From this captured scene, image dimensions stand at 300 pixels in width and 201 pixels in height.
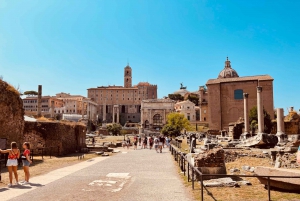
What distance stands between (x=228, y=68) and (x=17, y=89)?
75.3 m

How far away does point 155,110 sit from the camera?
101 meters

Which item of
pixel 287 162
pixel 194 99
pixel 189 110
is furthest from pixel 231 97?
pixel 194 99

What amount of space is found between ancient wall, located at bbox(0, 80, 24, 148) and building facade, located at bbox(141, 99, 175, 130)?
85014 millimetres

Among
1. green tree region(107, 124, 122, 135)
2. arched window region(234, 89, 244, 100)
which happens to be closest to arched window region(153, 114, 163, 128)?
green tree region(107, 124, 122, 135)

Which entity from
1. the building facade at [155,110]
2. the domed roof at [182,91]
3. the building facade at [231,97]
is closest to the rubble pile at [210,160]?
the building facade at [231,97]

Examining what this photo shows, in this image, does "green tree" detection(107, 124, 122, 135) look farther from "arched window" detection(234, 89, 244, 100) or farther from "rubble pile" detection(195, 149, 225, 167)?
"rubble pile" detection(195, 149, 225, 167)

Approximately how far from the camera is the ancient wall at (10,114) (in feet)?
46.8

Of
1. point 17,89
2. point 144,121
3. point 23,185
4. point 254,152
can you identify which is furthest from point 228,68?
point 23,185

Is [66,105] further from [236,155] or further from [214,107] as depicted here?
[236,155]

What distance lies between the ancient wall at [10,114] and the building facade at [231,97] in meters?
51.7

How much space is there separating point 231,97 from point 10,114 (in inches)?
2185

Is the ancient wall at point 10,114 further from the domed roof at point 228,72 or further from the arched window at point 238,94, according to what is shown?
the domed roof at point 228,72

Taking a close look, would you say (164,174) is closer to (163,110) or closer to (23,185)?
(23,185)

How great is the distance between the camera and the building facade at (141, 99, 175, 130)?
100688 mm
